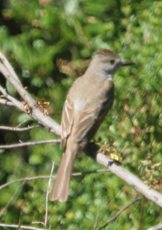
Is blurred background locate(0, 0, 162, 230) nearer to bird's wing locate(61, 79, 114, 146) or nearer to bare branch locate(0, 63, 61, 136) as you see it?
bird's wing locate(61, 79, 114, 146)

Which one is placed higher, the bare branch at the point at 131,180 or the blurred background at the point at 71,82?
the bare branch at the point at 131,180

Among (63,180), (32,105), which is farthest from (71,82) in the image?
(63,180)

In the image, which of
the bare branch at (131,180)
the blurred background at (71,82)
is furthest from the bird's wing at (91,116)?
the bare branch at (131,180)

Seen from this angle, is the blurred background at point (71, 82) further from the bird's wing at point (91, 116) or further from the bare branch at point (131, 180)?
the bare branch at point (131, 180)

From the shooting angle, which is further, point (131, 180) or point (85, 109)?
point (85, 109)

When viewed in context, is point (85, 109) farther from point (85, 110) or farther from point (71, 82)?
point (71, 82)
